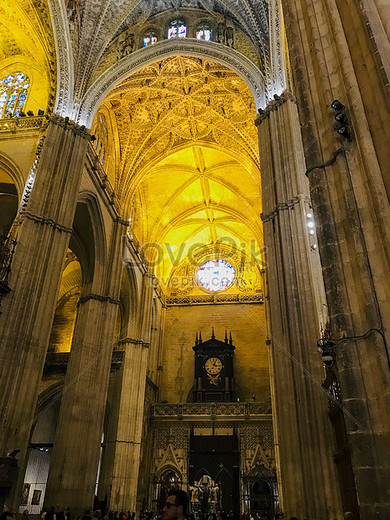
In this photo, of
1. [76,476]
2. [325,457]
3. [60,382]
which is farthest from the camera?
[60,382]

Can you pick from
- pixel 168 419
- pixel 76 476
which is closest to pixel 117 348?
pixel 168 419

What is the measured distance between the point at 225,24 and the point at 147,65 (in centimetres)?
316

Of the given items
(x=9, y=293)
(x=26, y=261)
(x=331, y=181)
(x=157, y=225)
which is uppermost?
(x=157, y=225)

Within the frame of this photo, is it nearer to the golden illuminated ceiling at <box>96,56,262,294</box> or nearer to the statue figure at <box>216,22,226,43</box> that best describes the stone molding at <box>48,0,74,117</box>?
the golden illuminated ceiling at <box>96,56,262,294</box>

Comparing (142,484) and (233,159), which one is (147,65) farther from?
(142,484)

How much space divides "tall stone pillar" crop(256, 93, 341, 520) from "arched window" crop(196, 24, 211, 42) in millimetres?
5564

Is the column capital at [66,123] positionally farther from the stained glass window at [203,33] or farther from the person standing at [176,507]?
the person standing at [176,507]

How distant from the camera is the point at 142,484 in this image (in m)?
18.4

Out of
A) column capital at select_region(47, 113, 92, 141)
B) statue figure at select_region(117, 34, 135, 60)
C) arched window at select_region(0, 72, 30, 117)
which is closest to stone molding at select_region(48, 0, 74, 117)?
column capital at select_region(47, 113, 92, 141)

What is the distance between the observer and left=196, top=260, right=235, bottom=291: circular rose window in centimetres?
2533

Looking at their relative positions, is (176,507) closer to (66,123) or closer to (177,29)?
(66,123)

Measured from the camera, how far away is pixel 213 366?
21.9 meters

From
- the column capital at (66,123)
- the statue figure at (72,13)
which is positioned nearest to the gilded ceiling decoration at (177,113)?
the statue figure at (72,13)

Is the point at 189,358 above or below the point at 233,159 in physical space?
below
